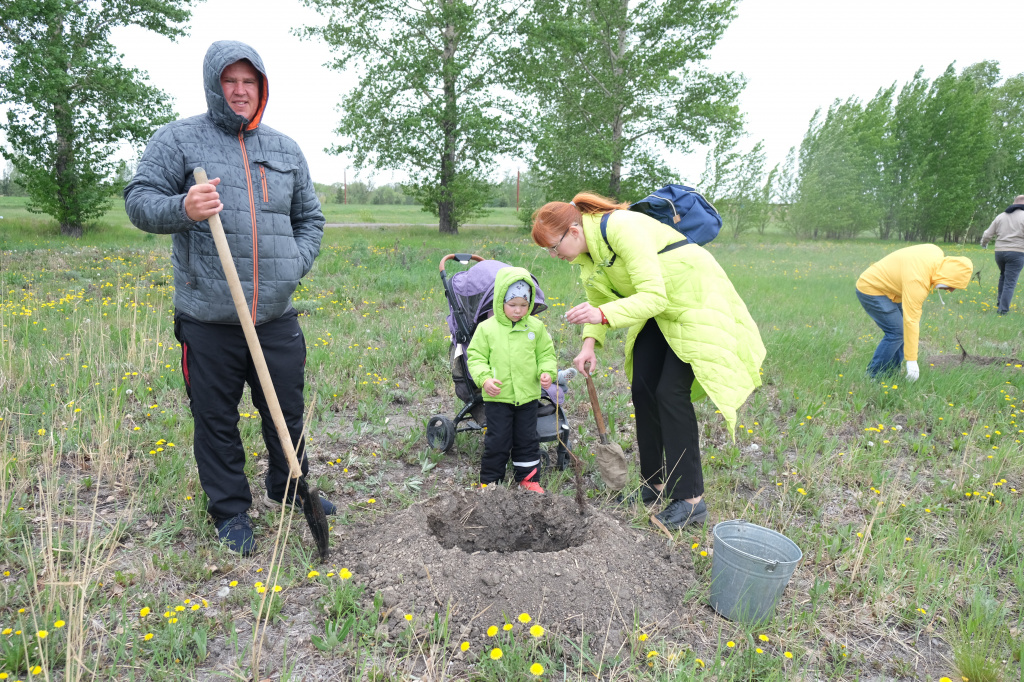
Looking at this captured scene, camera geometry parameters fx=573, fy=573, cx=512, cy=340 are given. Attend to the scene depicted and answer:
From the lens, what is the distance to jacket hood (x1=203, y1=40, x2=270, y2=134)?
2.47m

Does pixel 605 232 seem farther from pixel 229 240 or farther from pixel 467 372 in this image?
pixel 229 240

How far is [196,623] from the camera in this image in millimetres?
2395

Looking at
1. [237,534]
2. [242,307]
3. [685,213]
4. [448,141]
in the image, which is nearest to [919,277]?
[685,213]

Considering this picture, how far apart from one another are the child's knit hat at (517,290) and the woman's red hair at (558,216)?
1.85 ft

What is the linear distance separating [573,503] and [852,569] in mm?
1449

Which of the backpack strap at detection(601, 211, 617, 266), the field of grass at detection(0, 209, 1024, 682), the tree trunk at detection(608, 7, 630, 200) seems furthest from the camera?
the tree trunk at detection(608, 7, 630, 200)

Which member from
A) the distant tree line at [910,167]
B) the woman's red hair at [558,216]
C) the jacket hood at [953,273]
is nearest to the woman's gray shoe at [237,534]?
the woman's red hair at [558,216]

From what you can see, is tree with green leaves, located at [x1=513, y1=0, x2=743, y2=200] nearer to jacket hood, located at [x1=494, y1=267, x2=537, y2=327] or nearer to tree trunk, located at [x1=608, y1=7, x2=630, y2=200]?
tree trunk, located at [x1=608, y1=7, x2=630, y2=200]

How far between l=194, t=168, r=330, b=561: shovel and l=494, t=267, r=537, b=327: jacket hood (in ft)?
4.86

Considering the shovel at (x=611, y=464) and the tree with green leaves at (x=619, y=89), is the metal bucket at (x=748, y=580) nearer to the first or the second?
the shovel at (x=611, y=464)

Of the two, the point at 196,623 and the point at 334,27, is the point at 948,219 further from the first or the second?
the point at 196,623

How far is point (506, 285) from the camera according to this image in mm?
3561

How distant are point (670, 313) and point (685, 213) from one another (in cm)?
57

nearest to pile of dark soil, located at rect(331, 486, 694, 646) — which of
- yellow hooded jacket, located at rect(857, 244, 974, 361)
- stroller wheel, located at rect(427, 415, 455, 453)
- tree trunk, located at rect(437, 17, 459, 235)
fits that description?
stroller wheel, located at rect(427, 415, 455, 453)
